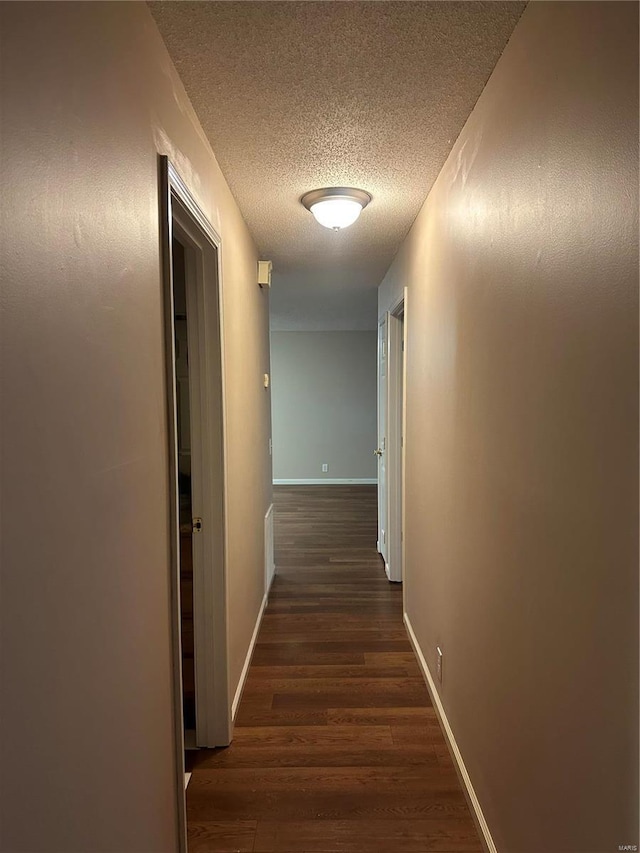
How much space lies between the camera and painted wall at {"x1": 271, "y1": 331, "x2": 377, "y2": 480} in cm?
855

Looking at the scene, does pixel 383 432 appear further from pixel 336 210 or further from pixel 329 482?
pixel 329 482

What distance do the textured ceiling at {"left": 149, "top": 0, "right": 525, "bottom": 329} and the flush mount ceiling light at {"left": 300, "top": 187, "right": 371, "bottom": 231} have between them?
0.06 metres

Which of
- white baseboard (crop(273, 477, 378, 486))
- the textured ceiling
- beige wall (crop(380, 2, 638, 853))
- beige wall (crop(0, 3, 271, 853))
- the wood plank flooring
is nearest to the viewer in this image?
beige wall (crop(0, 3, 271, 853))

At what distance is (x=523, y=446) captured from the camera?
138 centimetres

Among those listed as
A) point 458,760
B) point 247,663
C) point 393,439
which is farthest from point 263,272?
point 458,760

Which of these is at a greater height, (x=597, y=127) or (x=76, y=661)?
(x=597, y=127)

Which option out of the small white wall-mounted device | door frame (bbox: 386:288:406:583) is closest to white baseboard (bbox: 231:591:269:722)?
door frame (bbox: 386:288:406:583)

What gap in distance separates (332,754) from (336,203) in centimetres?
240

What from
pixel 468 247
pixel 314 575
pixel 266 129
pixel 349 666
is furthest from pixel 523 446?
pixel 314 575

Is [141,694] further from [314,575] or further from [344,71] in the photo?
[314,575]

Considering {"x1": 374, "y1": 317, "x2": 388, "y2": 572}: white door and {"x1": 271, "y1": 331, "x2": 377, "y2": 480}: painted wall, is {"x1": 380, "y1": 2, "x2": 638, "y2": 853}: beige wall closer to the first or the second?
{"x1": 374, "y1": 317, "x2": 388, "y2": 572}: white door

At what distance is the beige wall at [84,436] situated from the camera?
0.76 meters

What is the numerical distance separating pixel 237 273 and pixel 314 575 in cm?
267

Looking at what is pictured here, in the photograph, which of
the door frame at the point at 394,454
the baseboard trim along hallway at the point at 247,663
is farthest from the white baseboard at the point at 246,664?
the door frame at the point at 394,454
